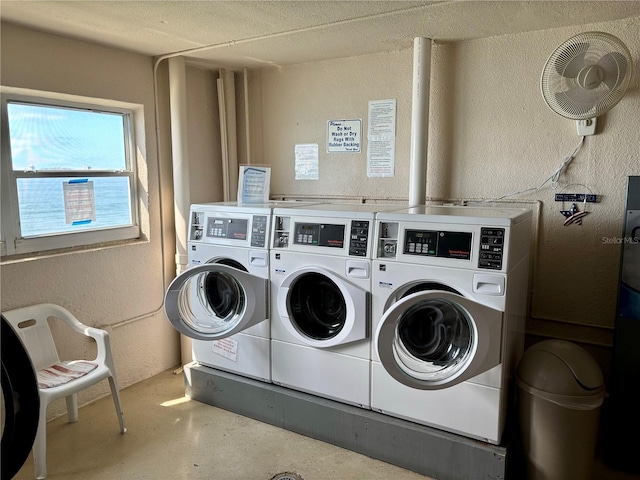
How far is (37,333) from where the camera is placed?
267 cm

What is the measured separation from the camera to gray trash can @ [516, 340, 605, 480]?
2.09 m

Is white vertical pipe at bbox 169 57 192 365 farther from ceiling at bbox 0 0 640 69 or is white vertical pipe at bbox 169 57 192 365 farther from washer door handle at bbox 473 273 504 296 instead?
washer door handle at bbox 473 273 504 296

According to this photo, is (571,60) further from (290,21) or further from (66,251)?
(66,251)

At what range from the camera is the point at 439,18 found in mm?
2498

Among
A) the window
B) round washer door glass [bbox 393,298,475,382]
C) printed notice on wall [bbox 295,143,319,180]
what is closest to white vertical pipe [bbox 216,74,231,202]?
printed notice on wall [bbox 295,143,319,180]

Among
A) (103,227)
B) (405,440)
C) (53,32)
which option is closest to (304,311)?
(405,440)

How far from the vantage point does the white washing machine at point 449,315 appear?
2.05 m

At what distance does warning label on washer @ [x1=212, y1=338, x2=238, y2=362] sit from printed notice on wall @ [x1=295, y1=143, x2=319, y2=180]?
1411mm

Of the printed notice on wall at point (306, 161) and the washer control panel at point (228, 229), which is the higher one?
the printed notice on wall at point (306, 161)

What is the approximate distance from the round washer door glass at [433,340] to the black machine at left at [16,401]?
145 centimetres

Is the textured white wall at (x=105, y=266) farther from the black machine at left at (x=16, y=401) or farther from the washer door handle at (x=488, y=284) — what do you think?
the washer door handle at (x=488, y=284)

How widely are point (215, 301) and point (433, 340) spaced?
144 centimetres

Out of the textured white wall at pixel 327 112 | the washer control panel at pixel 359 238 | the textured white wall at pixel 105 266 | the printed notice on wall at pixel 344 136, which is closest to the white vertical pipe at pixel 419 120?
the textured white wall at pixel 327 112

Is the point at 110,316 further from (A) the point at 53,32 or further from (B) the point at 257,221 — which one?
(A) the point at 53,32
